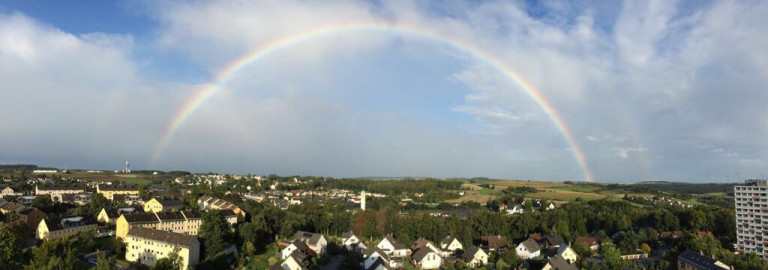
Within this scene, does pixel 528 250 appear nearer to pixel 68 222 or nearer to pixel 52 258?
pixel 52 258

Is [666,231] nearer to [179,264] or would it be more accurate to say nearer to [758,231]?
[758,231]

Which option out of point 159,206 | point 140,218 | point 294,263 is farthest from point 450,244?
point 159,206

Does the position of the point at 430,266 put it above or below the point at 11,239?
below

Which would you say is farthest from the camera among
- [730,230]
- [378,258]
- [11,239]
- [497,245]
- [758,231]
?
[730,230]

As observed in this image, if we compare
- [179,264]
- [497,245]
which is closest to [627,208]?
[497,245]

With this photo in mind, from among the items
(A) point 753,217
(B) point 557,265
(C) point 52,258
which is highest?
(A) point 753,217

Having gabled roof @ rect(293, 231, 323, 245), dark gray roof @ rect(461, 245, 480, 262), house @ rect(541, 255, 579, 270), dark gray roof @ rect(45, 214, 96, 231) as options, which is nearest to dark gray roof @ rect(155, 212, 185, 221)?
dark gray roof @ rect(45, 214, 96, 231)
